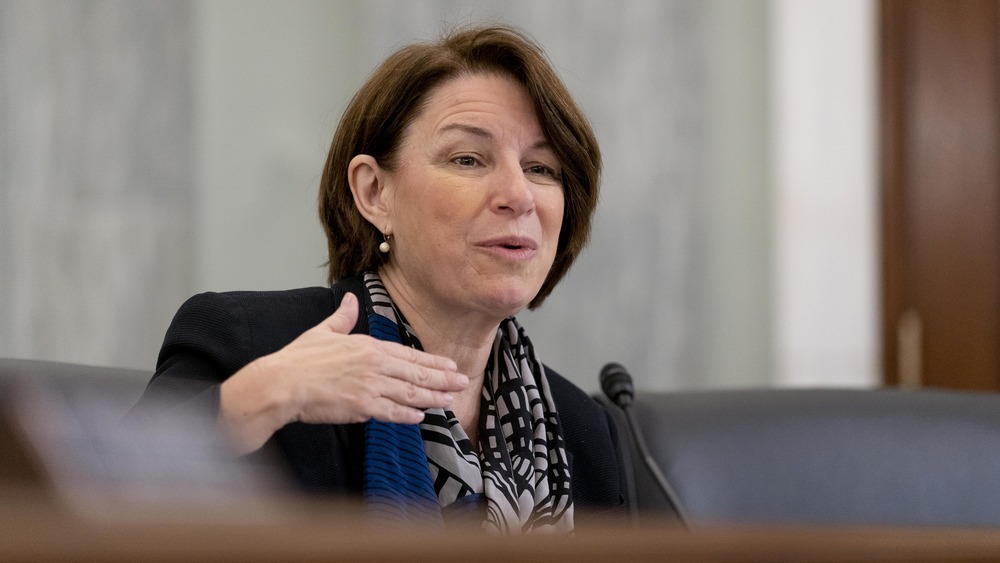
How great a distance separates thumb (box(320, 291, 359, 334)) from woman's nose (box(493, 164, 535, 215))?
0.39 meters

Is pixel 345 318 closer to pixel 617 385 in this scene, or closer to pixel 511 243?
pixel 511 243

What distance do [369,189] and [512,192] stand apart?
0.25 m

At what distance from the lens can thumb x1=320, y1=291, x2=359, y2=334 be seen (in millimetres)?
1305

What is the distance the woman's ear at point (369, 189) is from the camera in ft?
5.65

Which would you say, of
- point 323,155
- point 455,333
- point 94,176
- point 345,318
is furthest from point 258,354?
point 323,155

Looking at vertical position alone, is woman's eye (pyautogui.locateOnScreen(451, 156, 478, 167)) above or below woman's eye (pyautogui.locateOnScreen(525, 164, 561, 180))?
above

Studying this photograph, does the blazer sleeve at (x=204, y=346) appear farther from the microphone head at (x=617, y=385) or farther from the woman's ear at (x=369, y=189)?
the microphone head at (x=617, y=385)

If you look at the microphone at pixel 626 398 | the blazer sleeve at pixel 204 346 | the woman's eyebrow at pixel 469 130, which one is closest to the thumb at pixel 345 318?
the blazer sleeve at pixel 204 346

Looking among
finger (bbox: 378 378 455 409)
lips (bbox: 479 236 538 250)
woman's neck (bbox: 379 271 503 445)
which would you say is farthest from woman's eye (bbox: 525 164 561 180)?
finger (bbox: 378 378 455 409)

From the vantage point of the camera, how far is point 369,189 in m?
1.74

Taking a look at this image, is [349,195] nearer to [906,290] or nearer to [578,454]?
[578,454]

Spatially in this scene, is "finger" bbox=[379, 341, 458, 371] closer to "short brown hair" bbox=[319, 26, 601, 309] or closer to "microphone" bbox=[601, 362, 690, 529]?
"short brown hair" bbox=[319, 26, 601, 309]

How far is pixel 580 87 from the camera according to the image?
324cm

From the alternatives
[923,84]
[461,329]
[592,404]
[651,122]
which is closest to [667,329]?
[651,122]
